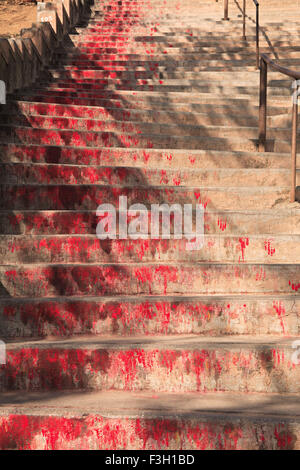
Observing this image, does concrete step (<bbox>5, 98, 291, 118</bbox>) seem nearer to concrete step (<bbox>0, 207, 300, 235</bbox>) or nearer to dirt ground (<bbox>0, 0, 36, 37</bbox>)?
concrete step (<bbox>0, 207, 300, 235</bbox>)

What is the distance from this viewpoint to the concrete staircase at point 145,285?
2055mm

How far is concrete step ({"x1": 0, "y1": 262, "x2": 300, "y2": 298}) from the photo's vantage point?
2.95 meters

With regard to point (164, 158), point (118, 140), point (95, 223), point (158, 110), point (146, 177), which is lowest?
point (95, 223)

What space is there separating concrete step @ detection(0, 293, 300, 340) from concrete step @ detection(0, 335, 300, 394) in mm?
284

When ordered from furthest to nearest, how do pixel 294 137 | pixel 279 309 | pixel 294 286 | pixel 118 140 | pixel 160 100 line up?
pixel 160 100 → pixel 118 140 → pixel 294 137 → pixel 294 286 → pixel 279 309

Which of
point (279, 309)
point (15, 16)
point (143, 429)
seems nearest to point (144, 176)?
point (279, 309)

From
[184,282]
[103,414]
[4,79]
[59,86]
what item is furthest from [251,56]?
[103,414]

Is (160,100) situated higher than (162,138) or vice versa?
(160,100)

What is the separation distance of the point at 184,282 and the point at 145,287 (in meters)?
0.21

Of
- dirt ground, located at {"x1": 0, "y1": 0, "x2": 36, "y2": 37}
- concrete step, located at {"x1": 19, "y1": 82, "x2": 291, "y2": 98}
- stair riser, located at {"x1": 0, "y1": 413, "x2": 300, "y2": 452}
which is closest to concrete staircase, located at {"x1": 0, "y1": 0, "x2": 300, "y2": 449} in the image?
stair riser, located at {"x1": 0, "y1": 413, "x2": 300, "y2": 452}

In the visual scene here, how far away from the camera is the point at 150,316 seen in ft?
9.01

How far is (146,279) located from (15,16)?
21.6 metres

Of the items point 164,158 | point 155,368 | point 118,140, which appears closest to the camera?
point 155,368

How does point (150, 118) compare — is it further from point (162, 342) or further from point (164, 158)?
point (162, 342)
